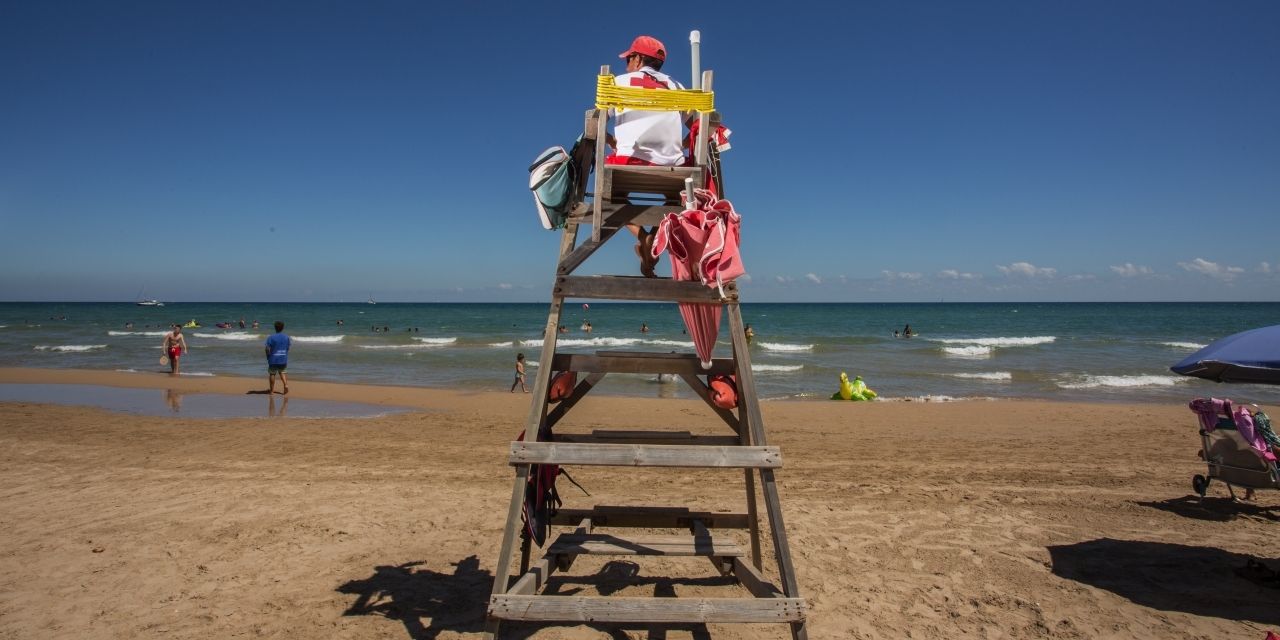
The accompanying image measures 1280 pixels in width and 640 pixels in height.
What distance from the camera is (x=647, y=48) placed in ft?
11.8

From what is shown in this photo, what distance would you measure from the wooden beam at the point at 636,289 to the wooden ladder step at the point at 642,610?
1.36m

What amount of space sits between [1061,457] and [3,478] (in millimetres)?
12733

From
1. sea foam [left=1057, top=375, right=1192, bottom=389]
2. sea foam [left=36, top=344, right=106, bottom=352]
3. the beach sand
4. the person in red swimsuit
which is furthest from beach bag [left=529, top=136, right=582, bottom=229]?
sea foam [left=36, top=344, right=106, bottom=352]

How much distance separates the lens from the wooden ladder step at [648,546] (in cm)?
399

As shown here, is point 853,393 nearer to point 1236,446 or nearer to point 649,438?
point 1236,446

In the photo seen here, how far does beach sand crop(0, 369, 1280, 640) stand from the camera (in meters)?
4.21

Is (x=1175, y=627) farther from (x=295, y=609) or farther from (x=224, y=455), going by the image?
(x=224, y=455)

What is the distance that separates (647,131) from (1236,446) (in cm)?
703

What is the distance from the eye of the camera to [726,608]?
300 cm

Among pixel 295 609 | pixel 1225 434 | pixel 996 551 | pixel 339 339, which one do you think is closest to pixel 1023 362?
pixel 1225 434

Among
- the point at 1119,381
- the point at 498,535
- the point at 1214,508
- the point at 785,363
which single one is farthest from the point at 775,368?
the point at 498,535

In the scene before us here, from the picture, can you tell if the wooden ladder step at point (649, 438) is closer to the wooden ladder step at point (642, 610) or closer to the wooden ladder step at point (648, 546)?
the wooden ladder step at point (648, 546)

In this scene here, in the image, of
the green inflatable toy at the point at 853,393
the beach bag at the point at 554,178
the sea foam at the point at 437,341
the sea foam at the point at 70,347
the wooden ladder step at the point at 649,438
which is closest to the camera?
the beach bag at the point at 554,178

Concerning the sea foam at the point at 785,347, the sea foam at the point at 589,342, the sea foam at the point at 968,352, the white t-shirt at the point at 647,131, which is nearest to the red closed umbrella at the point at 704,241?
the white t-shirt at the point at 647,131
